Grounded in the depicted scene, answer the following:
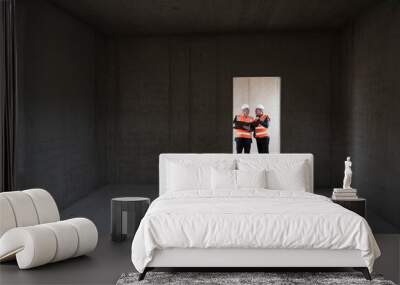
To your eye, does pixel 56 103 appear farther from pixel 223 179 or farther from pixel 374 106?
pixel 374 106

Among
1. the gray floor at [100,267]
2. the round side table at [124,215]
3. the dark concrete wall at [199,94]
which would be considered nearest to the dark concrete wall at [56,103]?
the dark concrete wall at [199,94]

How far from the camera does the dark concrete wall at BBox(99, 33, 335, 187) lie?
40.2 ft

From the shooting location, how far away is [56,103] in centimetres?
898

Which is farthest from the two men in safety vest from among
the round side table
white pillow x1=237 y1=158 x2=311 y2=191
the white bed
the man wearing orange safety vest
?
the white bed

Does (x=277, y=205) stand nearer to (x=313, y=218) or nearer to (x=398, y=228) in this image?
(x=313, y=218)

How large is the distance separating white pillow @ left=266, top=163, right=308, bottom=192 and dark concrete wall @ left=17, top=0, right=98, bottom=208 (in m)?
2.85

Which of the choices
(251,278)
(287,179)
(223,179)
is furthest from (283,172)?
(251,278)

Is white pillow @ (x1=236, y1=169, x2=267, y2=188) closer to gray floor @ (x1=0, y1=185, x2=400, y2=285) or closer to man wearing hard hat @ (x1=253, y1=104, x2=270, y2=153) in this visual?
gray floor @ (x1=0, y1=185, x2=400, y2=285)

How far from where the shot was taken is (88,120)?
11.3 m

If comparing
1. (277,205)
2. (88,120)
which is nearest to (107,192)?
(88,120)

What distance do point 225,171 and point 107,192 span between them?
5.00 m

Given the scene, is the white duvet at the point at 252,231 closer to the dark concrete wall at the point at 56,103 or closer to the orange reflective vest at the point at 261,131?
the dark concrete wall at the point at 56,103

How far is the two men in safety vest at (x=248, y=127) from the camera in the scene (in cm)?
1085

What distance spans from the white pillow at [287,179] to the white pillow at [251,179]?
10 cm
